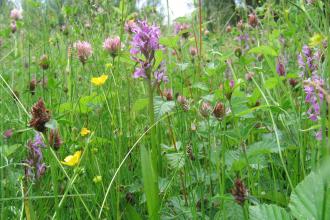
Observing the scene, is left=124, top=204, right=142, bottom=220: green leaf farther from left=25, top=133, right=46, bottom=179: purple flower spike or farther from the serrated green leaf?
the serrated green leaf

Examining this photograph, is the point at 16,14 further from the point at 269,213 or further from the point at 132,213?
the point at 269,213

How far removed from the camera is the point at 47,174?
1.09 meters

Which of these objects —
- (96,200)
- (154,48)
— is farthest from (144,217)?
(154,48)

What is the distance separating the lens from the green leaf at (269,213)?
620mm

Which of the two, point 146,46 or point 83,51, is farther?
point 83,51

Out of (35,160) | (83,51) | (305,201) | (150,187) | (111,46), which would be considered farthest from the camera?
(83,51)

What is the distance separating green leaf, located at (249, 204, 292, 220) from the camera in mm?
620

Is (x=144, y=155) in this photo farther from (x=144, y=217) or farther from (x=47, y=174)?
(x=47, y=174)

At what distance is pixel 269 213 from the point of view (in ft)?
2.04

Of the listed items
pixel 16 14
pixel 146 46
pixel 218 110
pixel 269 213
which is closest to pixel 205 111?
pixel 218 110

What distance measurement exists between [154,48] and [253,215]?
0.46 m

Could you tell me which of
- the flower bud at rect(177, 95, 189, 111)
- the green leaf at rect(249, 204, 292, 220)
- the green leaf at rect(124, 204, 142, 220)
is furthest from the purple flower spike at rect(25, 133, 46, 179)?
the green leaf at rect(249, 204, 292, 220)

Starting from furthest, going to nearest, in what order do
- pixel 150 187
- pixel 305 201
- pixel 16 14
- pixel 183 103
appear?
1. pixel 16 14
2. pixel 183 103
3. pixel 150 187
4. pixel 305 201

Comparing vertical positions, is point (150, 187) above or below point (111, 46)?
below
